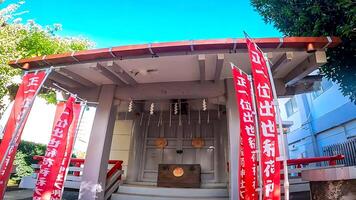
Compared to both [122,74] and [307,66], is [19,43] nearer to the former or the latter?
[122,74]

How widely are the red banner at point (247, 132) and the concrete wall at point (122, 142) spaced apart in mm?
5906

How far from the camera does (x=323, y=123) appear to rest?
473 inches

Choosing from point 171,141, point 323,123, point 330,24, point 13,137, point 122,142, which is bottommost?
point 13,137

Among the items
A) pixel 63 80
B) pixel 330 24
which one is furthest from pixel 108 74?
pixel 330 24

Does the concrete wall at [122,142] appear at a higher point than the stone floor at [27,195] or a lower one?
higher

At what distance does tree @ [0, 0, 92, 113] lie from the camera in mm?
10398

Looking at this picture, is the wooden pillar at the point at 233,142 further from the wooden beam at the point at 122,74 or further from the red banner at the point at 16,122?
the red banner at the point at 16,122

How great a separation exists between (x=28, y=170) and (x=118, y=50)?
11020mm

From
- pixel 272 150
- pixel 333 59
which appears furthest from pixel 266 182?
pixel 333 59

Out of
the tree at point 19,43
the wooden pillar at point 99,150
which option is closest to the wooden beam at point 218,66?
the wooden pillar at point 99,150

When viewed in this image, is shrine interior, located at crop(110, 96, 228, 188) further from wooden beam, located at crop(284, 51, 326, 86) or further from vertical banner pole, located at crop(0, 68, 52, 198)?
vertical banner pole, located at crop(0, 68, 52, 198)

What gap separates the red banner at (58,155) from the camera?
5.28 m

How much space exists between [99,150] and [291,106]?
14182 millimetres

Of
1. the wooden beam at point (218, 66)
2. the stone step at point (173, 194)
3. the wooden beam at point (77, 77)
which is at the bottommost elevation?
the stone step at point (173, 194)
